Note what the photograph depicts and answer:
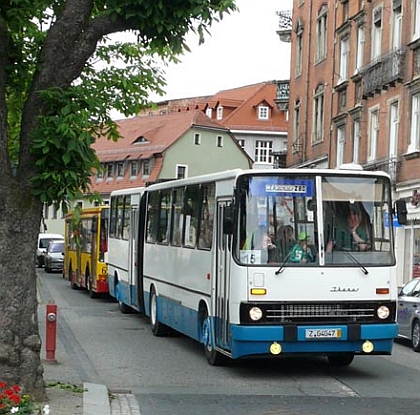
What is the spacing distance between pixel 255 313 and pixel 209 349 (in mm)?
1948

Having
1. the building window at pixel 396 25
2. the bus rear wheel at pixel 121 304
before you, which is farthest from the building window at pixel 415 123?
the bus rear wheel at pixel 121 304

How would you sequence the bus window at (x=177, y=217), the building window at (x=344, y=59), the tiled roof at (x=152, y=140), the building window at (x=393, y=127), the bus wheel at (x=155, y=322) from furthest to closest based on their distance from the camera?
the tiled roof at (x=152, y=140) < the building window at (x=344, y=59) < the building window at (x=393, y=127) < the bus wheel at (x=155, y=322) < the bus window at (x=177, y=217)

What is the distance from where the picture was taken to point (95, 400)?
11227mm

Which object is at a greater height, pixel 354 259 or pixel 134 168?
pixel 134 168

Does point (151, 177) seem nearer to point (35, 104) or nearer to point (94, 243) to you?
point (94, 243)

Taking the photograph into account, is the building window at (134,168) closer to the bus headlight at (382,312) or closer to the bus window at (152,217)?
the bus window at (152,217)

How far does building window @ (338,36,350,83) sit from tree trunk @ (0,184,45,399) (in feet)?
111

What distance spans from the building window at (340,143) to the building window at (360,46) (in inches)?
115

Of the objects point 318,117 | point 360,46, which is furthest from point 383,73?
point 318,117

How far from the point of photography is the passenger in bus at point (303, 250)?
14.1m

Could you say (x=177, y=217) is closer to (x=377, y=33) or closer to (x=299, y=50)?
(x=377, y=33)

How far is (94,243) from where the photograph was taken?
1222 inches

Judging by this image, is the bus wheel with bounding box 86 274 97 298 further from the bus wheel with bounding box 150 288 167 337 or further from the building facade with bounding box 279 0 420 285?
the bus wheel with bounding box 150 288 167 337

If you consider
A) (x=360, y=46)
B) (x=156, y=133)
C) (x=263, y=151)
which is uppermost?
(x=156, y=133)
